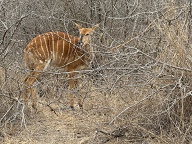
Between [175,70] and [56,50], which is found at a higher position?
[175,70]

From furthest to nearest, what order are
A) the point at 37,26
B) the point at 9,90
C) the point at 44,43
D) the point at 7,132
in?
the point at 37,26 < the point at 44,43 < the point at 9,90 < the point at 7,132

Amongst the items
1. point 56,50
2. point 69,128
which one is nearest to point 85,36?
point 56,50

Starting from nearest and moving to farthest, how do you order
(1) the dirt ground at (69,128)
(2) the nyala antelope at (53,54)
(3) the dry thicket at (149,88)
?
(3) the dry thicket at (149,88) → (1) the dirt ground at (69,128) → (2) the nyala antelope at (53,54)

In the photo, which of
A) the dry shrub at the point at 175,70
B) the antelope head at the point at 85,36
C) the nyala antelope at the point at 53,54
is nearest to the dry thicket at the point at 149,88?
the dry shrub at the point at 175,70

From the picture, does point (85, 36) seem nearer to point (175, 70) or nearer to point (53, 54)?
point (53, 54)

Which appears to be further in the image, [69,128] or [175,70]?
[69,128]

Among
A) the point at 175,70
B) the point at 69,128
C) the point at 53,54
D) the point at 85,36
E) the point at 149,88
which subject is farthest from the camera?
the point at 53,54

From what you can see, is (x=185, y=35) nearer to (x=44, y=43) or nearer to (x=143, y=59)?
(x=143, y=59)

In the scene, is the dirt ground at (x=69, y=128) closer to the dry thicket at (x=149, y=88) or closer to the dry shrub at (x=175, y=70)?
the dry thicket at (x=149, y=88)

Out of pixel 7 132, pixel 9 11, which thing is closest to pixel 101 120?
pixel 7 132

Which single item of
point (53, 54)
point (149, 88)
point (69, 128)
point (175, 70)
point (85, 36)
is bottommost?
point (69, 128)

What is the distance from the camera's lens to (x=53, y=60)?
6703 mm

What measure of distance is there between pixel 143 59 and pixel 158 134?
87 centimetres

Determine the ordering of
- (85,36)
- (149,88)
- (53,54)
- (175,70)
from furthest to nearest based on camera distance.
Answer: (53,54), (85,36), (149,88), (175,70)
